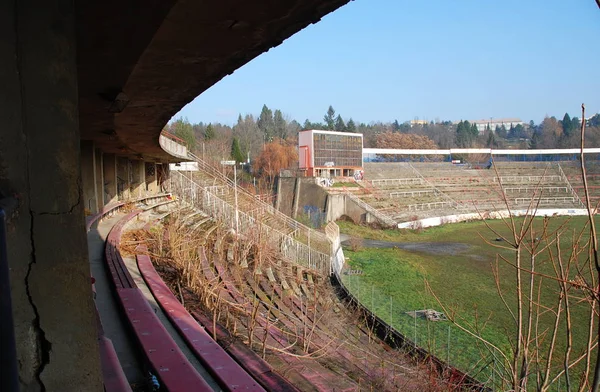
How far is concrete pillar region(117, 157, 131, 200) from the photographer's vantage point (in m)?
19.2

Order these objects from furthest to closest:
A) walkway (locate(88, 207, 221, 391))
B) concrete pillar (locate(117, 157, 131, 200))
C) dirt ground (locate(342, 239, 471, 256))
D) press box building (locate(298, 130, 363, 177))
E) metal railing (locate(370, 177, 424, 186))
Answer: metal railing (locate(370, 177, 424, 186)), press box building (locate(298, 130, 363, 177)), dirt ground (locate(342, 239, 471, 256)), concrete pillar (locate(117, 157, 131, 200)), walkway (locate(88, 207, 221, 391))

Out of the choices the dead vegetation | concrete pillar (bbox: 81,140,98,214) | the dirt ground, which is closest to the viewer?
the dead vegetation

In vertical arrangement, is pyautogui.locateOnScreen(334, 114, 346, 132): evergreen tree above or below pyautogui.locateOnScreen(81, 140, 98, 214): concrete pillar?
above

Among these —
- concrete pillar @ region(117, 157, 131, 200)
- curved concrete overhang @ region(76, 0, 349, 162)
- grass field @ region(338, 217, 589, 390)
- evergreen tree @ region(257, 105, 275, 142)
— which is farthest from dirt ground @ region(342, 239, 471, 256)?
evergreen tree @ region(257, 105, 275, 142)

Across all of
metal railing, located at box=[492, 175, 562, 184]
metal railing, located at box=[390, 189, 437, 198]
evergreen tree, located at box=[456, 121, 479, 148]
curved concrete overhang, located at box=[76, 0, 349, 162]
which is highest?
evergreen tree, located at box=[456, 121, 479, 148]

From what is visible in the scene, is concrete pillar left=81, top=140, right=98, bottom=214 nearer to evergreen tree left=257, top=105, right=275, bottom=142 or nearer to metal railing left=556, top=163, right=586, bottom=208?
metal railing left=556, top=163, right=586, bottom=208

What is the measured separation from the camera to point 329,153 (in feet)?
158

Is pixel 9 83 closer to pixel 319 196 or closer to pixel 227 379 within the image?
pixel 227 379

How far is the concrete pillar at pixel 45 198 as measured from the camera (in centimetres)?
221

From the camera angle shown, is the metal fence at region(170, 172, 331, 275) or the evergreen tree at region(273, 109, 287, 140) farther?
the evergreen tree at region(273, 109, 287, 140)

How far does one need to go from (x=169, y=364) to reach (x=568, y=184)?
64.3 metres

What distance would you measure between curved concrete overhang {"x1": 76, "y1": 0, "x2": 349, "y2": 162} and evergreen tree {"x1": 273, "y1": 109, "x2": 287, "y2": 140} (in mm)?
101864

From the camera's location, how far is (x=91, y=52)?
3902 mm

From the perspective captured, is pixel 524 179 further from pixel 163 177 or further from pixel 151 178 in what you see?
pixel 151 178
